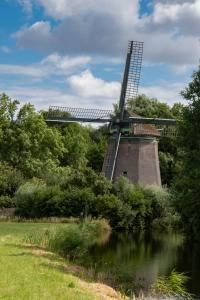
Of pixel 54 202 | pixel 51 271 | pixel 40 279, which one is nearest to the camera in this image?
pixel 40 279

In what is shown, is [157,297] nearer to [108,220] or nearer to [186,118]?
[186,118]

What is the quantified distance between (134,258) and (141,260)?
81 cm

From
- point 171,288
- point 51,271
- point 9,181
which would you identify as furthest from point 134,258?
point 9,181

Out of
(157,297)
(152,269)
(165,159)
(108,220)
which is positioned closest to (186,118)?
(152,269)

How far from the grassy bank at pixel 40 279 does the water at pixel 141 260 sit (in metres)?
1.94

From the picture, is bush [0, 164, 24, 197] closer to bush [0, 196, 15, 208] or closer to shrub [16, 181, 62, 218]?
bush [0, 196, 15, 208]

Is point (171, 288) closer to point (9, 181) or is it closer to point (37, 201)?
point (37, 201)

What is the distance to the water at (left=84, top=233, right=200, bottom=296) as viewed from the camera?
1919 cm

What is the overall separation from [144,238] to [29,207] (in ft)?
32.7

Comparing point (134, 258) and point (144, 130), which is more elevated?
point (144, 130)

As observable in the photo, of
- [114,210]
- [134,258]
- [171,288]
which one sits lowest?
[134,258]

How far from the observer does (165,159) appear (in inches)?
2264

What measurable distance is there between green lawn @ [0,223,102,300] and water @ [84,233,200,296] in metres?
2.21

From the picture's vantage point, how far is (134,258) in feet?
86.1
